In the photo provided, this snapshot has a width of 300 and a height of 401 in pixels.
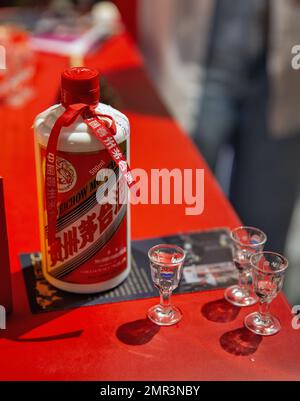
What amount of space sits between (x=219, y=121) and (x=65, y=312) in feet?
5.05

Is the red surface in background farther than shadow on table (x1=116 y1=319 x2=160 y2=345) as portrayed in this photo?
Yes

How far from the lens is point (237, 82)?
2.25m

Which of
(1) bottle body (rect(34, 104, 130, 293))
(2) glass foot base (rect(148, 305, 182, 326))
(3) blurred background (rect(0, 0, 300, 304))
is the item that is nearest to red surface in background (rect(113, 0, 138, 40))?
(3) blurred background (rect(0, 0, 300, 304))

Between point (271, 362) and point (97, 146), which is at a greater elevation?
point (97, 146)

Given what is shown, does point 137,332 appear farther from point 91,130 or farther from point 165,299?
point 91,130

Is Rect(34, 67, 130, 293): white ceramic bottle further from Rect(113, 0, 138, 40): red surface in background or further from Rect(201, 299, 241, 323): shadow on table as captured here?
Rect(113, 0, 138, 40): red surface in background

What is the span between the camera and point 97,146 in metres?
0.85

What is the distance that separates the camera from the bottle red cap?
86cm

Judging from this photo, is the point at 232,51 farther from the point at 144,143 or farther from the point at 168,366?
the point at 168,366

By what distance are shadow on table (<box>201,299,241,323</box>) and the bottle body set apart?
0.14m

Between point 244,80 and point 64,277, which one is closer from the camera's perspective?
point 64,277

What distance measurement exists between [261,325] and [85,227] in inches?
10.8

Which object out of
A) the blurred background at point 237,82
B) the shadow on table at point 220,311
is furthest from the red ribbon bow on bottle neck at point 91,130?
the blurred background at point 237,82
